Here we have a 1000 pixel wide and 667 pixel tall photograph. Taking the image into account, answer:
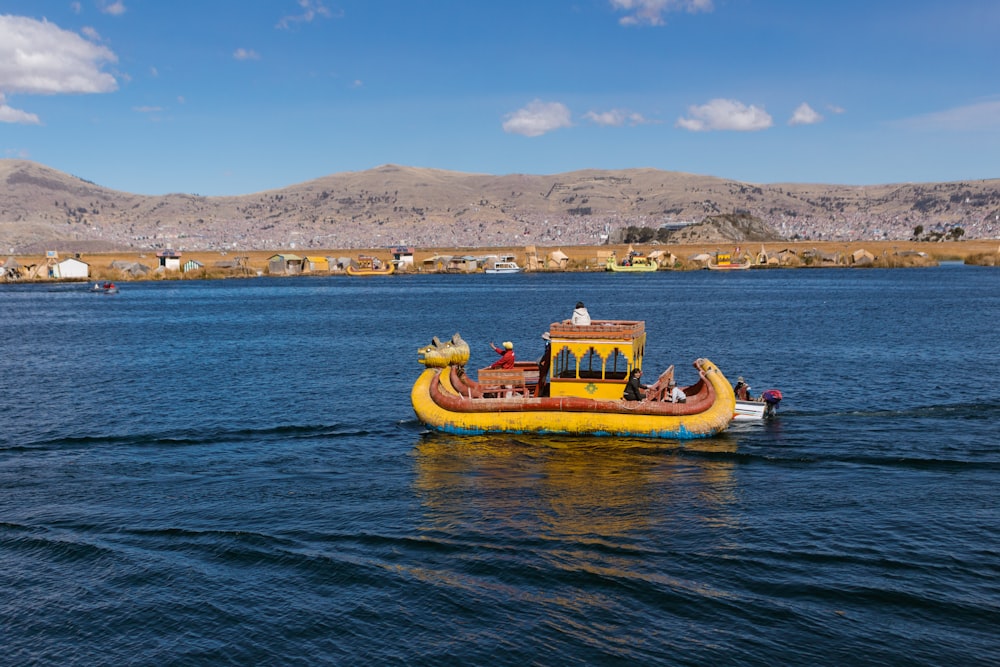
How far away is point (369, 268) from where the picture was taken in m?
163

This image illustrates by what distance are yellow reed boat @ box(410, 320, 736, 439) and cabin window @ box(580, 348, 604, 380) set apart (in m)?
0.03

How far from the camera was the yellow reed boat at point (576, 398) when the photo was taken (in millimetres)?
25922

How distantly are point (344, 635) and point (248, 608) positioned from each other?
214 cm

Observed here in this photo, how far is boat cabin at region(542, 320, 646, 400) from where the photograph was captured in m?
26.5

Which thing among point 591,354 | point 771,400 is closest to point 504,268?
point 771,400

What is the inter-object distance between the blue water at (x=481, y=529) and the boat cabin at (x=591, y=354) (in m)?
1.89

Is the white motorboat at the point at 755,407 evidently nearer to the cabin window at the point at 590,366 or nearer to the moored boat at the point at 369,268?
the cabin window at the point at 590,366

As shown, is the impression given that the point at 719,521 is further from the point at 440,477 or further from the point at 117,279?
the point at 117,279

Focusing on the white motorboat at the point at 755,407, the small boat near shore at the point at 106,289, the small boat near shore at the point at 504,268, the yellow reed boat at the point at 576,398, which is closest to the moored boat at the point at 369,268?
the small boat near shore at the point at 504,268

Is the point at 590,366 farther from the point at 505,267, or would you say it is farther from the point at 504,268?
the point at 505,267

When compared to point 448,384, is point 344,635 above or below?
below

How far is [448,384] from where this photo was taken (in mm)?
28344

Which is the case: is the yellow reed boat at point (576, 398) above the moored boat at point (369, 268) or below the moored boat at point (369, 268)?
above

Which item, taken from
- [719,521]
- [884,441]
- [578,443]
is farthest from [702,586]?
[884,441]
